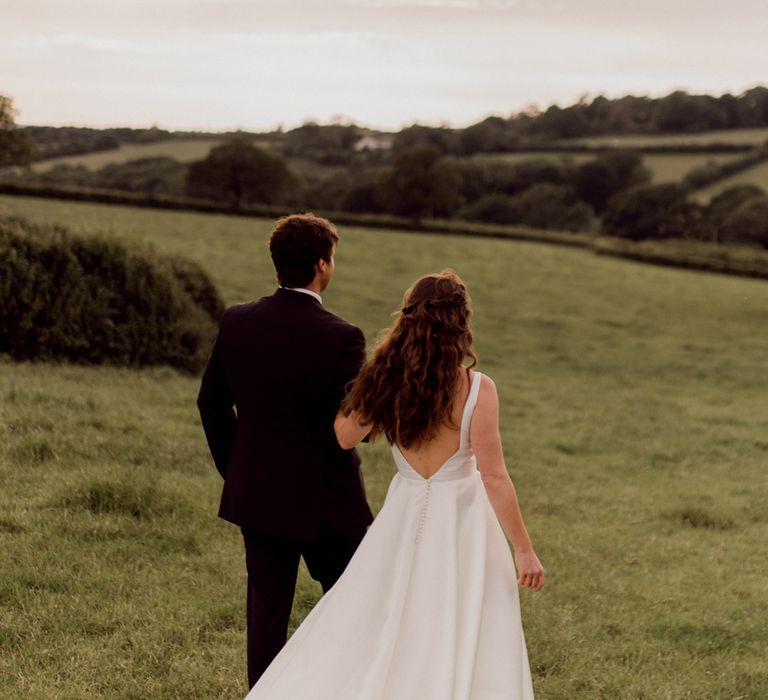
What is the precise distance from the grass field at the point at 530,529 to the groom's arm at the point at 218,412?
1875 mm

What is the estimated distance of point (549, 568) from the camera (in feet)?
28.3

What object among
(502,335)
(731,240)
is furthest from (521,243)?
(502,335)

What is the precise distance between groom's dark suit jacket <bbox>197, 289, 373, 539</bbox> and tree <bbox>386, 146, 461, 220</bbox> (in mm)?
54473

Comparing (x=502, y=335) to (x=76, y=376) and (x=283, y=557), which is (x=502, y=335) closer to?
(x=76, y=376)

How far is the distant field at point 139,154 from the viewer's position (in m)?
68.8

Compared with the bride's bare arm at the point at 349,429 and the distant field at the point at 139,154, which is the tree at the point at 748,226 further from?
the bride's bare arm at the point at 349,429

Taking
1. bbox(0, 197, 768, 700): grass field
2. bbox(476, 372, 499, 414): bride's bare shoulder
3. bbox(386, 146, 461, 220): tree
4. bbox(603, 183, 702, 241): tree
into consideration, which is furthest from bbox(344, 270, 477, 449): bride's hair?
bbox(603, 183, 702, 241): tree

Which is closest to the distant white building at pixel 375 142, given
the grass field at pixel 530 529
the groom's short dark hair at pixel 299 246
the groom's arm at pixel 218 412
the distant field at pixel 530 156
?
the distant field at pixel 530 156

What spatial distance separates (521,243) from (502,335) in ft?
83.6

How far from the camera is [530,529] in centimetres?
998

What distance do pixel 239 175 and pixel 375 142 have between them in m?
42.4

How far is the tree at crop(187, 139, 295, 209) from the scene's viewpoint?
57469 mm

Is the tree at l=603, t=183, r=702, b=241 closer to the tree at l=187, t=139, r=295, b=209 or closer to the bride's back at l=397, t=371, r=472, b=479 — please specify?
the tree at l=187, t=139, r=295, b=209

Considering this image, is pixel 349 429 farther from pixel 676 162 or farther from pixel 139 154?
pixel 676 162
